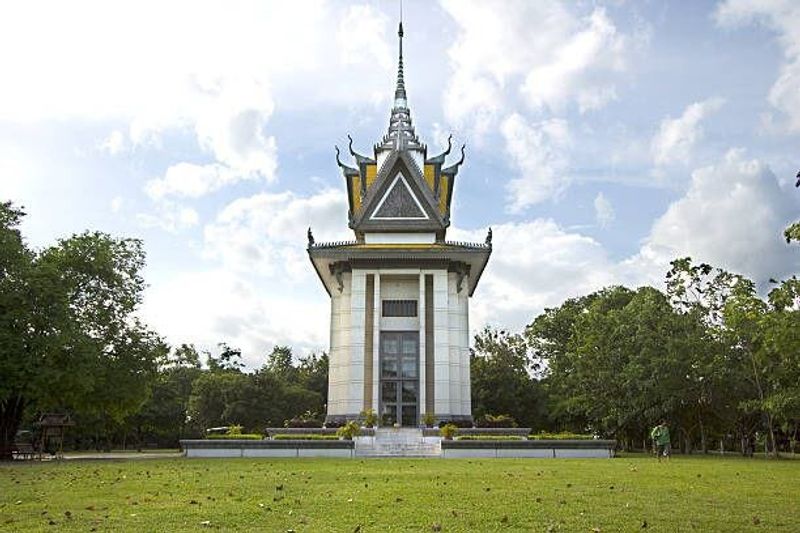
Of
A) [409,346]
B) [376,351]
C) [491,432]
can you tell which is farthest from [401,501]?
[409,346]

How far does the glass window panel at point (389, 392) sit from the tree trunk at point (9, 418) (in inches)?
625

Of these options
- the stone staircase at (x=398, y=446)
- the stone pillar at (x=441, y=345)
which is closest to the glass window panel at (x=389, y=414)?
the stone pillar at (x=441, y=345)

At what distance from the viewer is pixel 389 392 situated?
38875 millimetres

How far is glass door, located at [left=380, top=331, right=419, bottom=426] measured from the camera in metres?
38.6

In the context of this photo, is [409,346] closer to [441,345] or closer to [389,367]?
[389,367]

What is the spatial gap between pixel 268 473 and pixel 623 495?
810 cm

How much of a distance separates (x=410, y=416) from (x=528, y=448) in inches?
488

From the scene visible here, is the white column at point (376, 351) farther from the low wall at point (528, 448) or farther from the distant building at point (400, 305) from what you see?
the low wall at point (528, 448)

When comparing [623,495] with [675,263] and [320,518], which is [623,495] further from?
[675,263]

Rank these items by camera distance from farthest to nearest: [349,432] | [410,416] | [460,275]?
[460,275] < [410,416] < [349,432]

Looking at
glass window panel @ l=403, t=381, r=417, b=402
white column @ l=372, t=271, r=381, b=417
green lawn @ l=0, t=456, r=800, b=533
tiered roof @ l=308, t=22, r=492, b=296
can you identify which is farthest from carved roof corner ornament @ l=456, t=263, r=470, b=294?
green lawn @ l=0, t=456, r=800, b=533

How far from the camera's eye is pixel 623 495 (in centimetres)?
1228

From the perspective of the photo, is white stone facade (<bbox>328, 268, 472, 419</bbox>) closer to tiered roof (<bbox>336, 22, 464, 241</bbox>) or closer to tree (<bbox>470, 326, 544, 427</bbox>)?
tiered roof (<bbox>336, 22, 464, 241</bbox>)

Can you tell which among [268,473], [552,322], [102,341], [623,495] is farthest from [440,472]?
[552,322]
